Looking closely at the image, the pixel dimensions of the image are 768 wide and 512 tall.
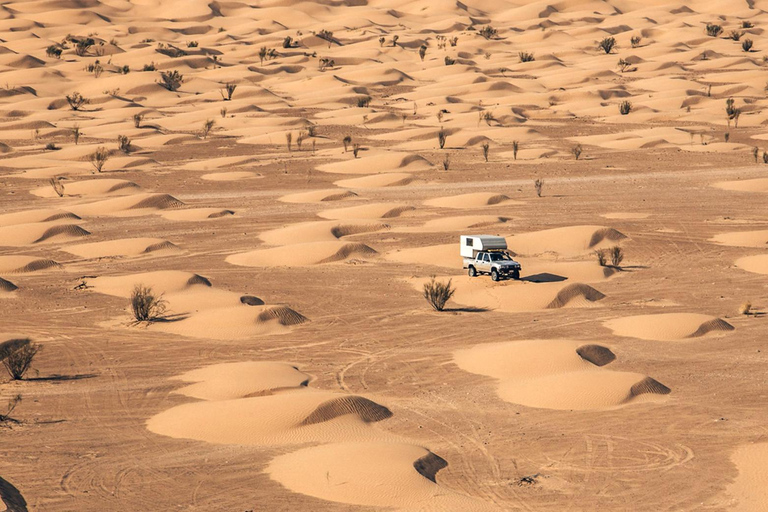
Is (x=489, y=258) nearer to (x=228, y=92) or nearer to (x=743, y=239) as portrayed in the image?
(x=743, y=239)

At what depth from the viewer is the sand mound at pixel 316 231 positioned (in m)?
27.2

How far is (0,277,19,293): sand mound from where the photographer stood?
2200 centimetres

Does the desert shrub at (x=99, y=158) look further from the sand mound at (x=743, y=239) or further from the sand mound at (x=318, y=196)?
the sand mound at (x=743, y=239)

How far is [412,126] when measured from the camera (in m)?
50.0

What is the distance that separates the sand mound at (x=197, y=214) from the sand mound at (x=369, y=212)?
2642 millimetres

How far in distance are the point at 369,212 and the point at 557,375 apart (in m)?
15.5

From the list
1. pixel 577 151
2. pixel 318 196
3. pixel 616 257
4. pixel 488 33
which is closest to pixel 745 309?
pixel 616 257

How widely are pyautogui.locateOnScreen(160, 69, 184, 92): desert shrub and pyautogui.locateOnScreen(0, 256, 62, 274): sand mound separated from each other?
128 feet

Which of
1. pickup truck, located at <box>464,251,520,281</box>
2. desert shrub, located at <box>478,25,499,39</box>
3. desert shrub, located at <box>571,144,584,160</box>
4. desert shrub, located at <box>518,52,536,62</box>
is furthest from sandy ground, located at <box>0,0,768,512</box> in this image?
desert shrub, located at <box>478,25,499,39</box>

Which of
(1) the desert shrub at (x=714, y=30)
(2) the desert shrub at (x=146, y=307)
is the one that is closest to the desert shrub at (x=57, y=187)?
(2) the desert shrub at (x=146, y=307)

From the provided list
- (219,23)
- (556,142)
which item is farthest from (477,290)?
(219,23)

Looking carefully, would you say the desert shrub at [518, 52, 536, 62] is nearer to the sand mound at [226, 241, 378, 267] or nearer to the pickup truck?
the sand mound at [226, 241, 378, 267]

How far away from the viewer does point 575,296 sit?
21.1 m

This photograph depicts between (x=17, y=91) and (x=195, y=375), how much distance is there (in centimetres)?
4702
